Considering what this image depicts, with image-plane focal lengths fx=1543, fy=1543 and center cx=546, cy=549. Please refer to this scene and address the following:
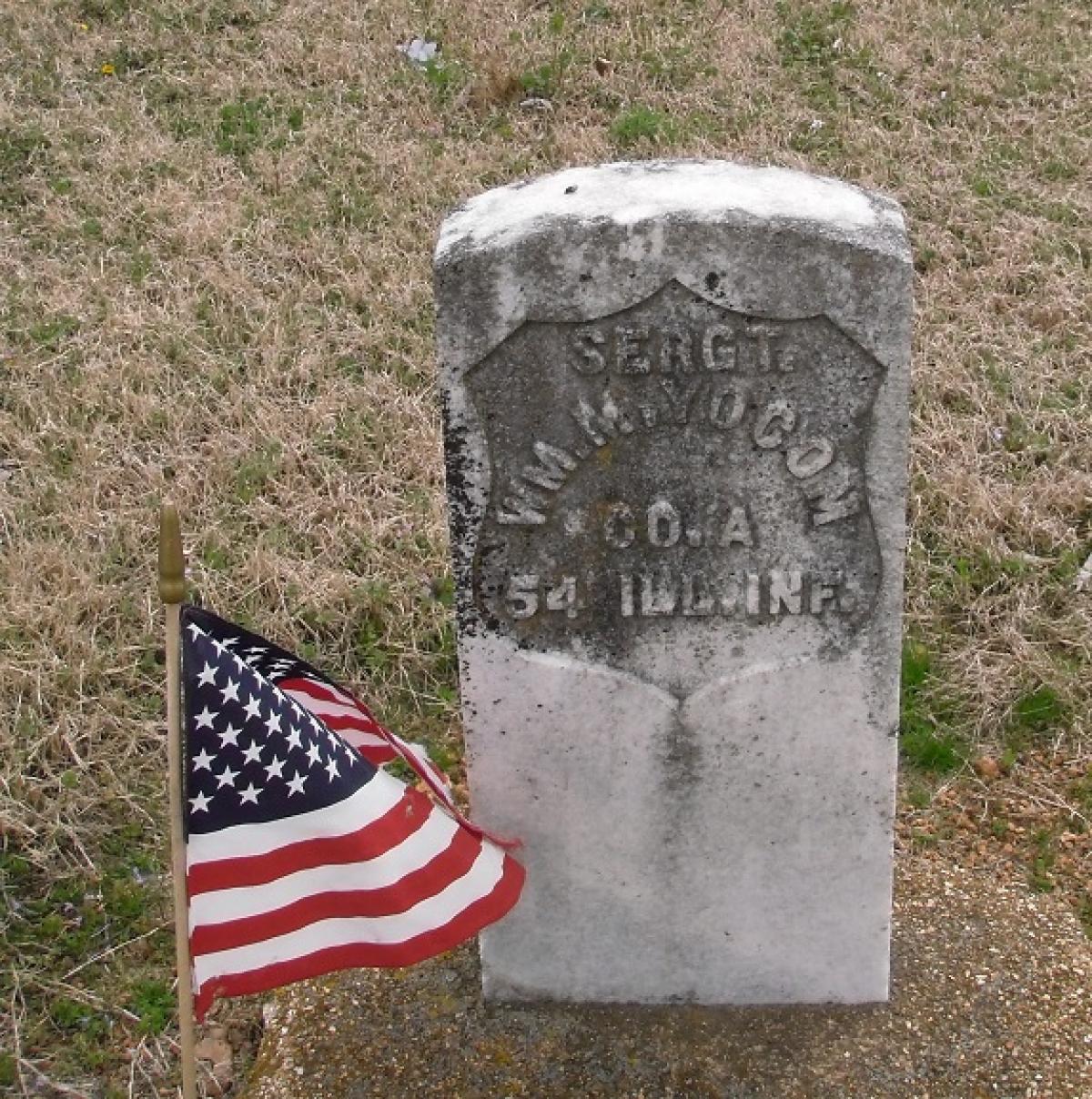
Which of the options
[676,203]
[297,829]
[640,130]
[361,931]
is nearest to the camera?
[676,203]

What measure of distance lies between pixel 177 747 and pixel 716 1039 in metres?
1.32

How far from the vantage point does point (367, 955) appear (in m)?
2.79

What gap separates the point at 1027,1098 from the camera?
3.00m

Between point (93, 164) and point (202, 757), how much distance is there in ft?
16.8

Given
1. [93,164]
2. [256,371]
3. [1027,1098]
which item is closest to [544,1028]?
[1027,1098]

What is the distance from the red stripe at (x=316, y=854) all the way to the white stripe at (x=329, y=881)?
0.01m

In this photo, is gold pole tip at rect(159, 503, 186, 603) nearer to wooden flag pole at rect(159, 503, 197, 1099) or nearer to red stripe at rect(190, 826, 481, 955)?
wooden flag pole at rect(159, 503, 197, 1099)

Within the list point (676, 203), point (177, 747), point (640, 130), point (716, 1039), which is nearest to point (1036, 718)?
point (716, 1039)

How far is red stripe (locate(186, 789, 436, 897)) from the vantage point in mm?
2637

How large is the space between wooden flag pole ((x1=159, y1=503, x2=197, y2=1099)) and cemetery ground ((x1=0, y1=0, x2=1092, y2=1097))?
0.76 metres

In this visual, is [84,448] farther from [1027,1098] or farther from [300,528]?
[1027,1098]

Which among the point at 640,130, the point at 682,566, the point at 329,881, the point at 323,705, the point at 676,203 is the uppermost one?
the point at 640,130

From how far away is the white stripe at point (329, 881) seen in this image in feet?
8.70

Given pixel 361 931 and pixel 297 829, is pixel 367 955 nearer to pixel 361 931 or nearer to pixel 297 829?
pixel 361 931
